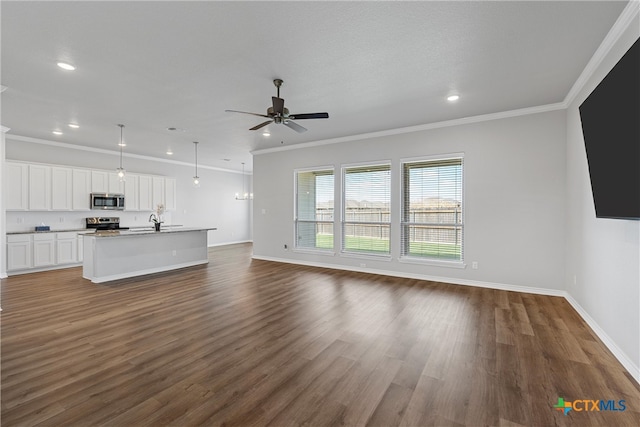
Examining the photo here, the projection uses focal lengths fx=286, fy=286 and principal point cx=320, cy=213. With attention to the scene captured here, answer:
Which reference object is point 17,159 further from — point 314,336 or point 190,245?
point 314,336

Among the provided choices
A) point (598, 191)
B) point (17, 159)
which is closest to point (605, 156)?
point (598, 191)

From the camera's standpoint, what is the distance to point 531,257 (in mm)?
4605

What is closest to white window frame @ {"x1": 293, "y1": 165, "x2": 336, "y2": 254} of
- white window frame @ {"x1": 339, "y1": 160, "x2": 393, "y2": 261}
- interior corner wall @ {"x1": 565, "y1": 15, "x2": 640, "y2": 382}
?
white window frame @ {"x1": 339, "y1": 160, "x2": 393, "y2": 261}

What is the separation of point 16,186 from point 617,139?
374 inches

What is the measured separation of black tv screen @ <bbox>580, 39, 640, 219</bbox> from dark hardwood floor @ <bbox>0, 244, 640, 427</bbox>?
1447 mm

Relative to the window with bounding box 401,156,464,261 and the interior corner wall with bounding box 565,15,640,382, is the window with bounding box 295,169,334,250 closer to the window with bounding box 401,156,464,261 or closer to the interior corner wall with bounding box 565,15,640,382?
the window with bounding box 401,156,464,261

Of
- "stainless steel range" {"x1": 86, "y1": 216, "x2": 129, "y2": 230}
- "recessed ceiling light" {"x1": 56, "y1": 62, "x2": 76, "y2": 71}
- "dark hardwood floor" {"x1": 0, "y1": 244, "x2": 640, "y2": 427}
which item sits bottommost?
"dark hardwood floor" {"x1": 0, "y1": 244, "x2": 640, "y2": 427}

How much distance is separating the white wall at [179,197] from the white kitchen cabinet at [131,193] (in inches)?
14.4

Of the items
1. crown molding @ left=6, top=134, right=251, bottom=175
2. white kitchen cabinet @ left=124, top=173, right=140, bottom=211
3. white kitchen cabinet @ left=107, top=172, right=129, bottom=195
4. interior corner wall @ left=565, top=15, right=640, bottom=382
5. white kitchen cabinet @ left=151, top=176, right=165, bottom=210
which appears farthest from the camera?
white kitchen cabinet @ left=151, top=176, right=165, bottom=210

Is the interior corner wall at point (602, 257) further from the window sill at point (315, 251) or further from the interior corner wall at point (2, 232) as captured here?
the interior corner wall at point (2, 232)

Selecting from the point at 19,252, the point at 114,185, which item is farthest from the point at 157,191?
the point at 19,252

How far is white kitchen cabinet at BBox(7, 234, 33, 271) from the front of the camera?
5781 millimetres

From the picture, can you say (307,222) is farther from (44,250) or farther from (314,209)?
(44,250)

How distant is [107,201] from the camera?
23.9 ft
